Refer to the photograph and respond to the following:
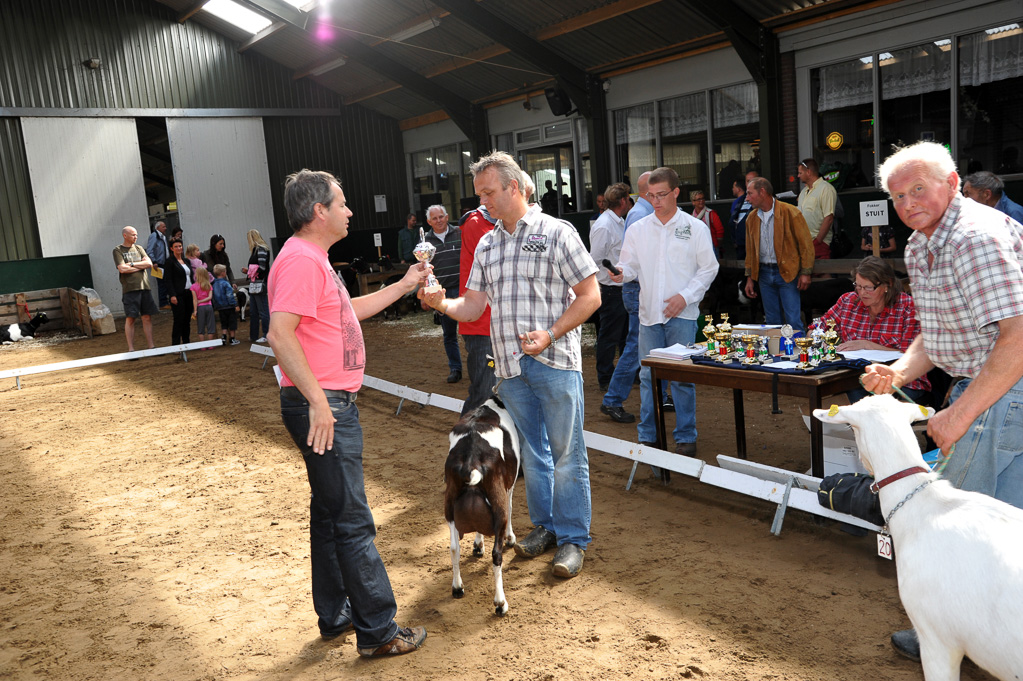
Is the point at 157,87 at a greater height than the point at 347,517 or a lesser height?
greater

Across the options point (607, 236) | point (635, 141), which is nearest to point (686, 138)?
point (635, 141)

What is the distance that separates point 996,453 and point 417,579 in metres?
2.58

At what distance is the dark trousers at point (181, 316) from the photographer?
10930 millimetres

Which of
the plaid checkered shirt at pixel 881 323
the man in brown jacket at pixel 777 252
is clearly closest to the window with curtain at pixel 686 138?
the man in brown jacket at pixel 777 252

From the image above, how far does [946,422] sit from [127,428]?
7202 millimetres

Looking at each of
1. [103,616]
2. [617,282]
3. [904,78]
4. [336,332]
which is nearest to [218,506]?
[103,616]

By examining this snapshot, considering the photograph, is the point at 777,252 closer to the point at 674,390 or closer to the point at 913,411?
the point at 674,390

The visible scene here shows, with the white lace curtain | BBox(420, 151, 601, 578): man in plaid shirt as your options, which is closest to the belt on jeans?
BBox(420, 151, 601, 578): man in plaid shirt

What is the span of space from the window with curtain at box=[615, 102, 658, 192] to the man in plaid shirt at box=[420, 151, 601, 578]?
426 inches

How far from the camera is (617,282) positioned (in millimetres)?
6562

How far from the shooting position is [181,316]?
1108 cm

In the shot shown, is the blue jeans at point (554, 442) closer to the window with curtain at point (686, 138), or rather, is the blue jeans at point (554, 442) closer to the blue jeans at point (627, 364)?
the blue jeans at point (627, 364)

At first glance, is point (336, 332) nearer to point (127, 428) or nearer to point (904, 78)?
point (127, 428)

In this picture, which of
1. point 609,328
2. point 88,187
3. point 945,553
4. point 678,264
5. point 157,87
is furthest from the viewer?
point 157,87
